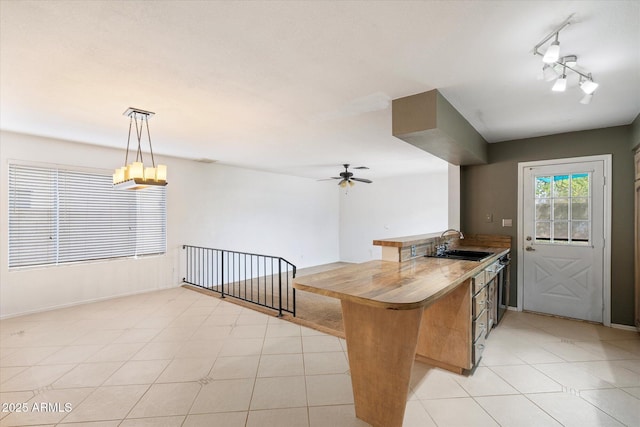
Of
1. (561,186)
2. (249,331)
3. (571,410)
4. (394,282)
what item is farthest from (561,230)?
(249,331)

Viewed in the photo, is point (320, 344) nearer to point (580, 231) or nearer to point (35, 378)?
point (35, 378)

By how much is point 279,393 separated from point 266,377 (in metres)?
0.26

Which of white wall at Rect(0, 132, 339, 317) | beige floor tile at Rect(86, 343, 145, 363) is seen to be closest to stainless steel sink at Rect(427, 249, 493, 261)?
beige floor tile at Rect(86, 343, 145, 363)

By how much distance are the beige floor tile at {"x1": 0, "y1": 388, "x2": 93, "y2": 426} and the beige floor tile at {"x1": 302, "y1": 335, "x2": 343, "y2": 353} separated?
Answer: 1.83m

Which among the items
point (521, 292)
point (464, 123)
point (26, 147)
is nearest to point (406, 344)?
point (464, 123)

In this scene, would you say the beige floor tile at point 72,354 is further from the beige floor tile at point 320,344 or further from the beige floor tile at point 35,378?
the beige floor tile at point 320,344

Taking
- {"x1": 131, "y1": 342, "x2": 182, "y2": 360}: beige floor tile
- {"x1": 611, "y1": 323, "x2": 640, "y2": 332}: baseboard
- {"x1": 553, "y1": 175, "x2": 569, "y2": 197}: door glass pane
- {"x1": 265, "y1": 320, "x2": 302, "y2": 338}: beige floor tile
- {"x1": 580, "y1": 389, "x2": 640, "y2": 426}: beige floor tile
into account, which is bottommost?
{"x1": 131, "y1": 342, "x2": 182, "y2": 360}: beige floor tile

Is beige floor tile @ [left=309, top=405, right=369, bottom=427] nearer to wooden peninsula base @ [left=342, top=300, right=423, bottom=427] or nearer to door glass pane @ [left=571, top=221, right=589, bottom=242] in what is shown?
wooden peninsula base @ [left=342, top=300, right=423, bottom=427]

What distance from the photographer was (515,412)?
200 cm

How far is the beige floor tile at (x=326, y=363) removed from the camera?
8.30ft

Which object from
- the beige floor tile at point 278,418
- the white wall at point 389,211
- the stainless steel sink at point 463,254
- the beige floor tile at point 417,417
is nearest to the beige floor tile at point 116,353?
the beige floor tile at point 278,418

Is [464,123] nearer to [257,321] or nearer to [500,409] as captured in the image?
[500,409]

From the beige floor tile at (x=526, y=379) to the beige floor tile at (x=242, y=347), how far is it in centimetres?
221

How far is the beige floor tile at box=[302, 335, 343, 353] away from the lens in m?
2.95
